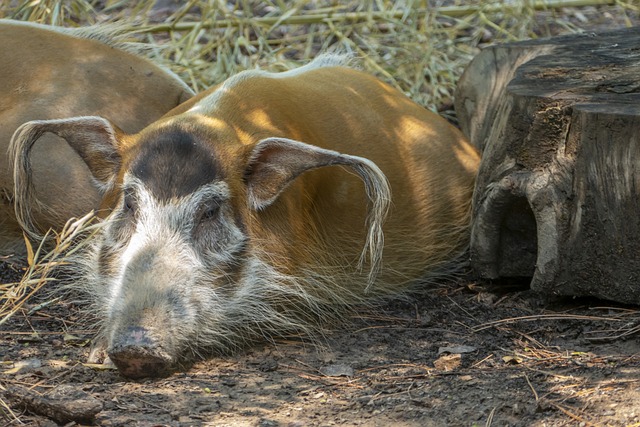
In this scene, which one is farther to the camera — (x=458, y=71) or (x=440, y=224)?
(x=458, y=71)

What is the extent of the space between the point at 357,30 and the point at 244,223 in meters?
3.61

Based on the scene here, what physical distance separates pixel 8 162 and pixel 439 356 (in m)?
2.27

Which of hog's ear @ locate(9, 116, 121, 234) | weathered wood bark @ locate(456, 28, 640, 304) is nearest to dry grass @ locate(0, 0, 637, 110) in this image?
weathered wood bark @ locate(456, 28, 640, 304)

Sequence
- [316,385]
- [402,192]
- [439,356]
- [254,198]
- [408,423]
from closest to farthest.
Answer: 1. [408,423]
2. [316,385]
3. [439,356]
4. [254,198]
5. [402,192]

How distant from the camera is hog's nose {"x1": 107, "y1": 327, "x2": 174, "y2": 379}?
3.50 meters

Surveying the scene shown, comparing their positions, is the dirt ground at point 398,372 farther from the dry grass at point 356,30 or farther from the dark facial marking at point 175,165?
the dry grass at point 356,30

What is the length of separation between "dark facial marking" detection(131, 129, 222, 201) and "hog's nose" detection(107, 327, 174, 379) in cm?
61

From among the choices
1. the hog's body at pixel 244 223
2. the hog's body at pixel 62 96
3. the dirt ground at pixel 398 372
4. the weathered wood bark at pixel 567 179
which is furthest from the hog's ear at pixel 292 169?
the hog's body at pixel 62 96

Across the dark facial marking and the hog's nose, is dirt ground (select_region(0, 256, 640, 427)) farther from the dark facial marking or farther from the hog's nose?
the dark facial marking

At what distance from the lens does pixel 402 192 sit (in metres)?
4.86

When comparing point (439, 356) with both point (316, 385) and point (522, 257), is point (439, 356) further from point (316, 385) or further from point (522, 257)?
point (522, 257)

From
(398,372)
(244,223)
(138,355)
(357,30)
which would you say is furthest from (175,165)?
(357,30)

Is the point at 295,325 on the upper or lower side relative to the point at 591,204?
lower

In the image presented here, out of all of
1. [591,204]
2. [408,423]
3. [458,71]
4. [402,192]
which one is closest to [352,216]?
[402,192]
